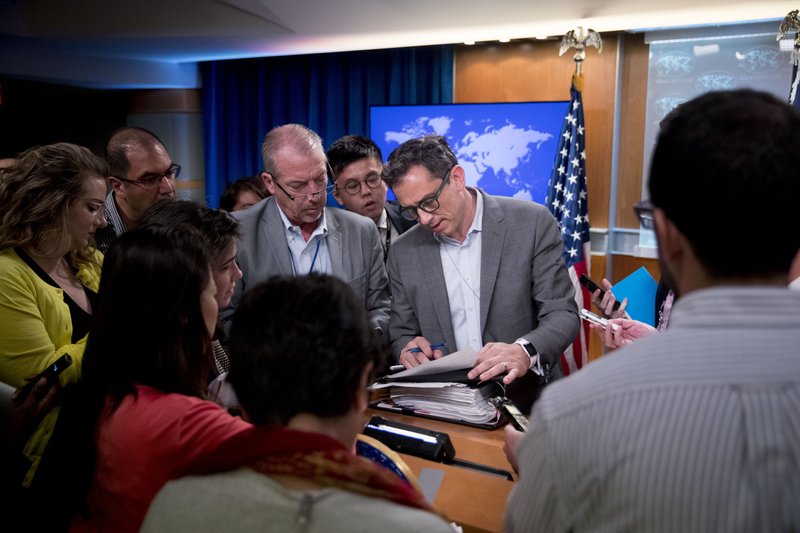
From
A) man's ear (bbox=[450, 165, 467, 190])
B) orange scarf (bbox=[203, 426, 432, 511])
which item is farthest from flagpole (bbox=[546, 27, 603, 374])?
orange scarf (bbox=[203, 426, 432, 511])

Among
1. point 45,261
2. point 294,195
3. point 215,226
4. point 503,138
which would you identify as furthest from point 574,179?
point 45,261

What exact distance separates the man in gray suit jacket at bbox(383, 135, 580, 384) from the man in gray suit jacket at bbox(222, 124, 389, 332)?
213 mm

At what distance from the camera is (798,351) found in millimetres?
687

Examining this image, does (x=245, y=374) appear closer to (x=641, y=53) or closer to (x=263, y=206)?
(x=263, y=206)

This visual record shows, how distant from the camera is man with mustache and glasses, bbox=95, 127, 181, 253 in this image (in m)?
2.62

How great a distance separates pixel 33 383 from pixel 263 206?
1268mm

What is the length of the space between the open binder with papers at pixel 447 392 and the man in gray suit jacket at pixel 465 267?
30cm

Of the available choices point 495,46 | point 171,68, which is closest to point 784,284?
point 495,46

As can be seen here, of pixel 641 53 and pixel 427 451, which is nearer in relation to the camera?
pixel 427 451

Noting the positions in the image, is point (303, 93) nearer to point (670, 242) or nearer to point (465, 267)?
point (465, 267)

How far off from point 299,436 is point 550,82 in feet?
15.2

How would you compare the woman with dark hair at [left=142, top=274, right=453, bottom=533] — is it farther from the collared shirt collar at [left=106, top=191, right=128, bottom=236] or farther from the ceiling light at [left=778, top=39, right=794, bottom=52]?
the ceiling light at [left=778, top=39, right=794, bottom=52]

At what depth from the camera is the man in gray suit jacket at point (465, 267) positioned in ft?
Result: 7.30

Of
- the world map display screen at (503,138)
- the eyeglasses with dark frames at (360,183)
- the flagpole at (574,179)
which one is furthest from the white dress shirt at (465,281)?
the world map display screen at (503,138)
